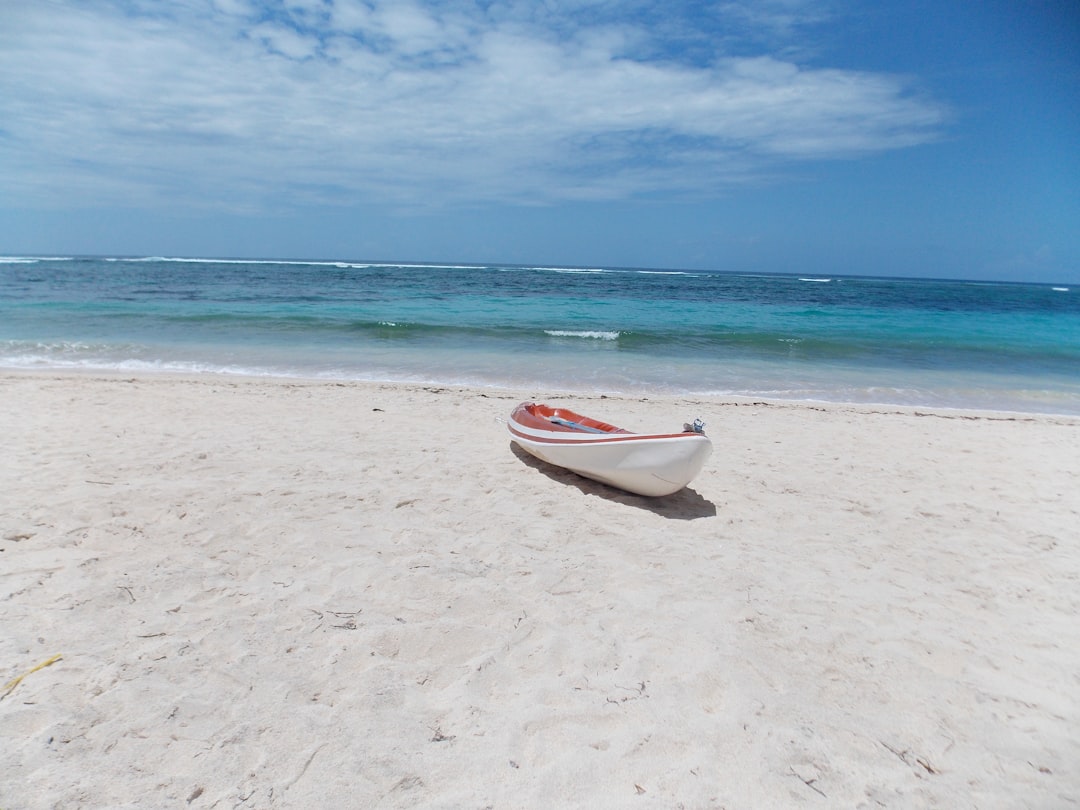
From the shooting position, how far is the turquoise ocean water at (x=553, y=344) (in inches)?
449

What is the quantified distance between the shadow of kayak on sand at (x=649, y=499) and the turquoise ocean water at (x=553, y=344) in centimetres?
490

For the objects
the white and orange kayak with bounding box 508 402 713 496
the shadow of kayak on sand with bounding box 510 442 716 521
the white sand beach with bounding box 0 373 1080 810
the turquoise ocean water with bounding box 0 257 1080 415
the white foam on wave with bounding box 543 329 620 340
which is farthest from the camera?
the white foam on wave with bounding box 543 329 620 340

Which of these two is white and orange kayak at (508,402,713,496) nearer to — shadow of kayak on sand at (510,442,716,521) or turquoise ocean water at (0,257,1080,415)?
shadow of kayak on sand at (510,442,716,521)

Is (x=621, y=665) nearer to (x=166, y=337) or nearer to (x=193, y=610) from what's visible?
(x=193, y=610)

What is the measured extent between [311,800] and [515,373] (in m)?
9.92

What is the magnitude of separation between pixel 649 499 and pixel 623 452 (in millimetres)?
537

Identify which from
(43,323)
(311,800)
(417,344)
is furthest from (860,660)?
(43,323)

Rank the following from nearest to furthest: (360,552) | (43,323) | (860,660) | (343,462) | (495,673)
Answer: (495,673), (860,660), (360,552), (343,462), (43,323)

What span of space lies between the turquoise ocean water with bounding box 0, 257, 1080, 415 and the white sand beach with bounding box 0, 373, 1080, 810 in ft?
17.9

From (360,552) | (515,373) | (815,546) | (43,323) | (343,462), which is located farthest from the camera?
(43,323)

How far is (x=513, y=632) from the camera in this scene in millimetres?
3270

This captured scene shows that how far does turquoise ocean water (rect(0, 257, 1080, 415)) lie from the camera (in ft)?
37.4

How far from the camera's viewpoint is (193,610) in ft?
10.7

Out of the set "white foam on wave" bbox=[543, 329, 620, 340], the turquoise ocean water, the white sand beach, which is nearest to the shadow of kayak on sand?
the white sand beach
